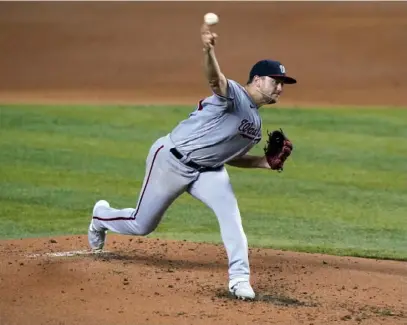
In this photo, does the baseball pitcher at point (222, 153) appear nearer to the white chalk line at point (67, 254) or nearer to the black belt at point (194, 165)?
the black belt at point (194, 165)

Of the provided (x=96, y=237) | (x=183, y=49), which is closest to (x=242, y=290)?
(x=96, y=237)

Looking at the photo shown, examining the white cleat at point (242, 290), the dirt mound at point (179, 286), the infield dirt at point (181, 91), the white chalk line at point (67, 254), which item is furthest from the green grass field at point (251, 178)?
the white cleat at point (242, 290)

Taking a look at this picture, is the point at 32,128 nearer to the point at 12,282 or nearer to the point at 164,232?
the point at 164,232

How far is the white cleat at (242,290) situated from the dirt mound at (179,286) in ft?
0.18

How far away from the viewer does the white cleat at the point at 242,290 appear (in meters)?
6.10

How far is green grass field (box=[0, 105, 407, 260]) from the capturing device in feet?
29.8

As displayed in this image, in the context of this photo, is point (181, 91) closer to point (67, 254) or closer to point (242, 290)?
point (67, 254)

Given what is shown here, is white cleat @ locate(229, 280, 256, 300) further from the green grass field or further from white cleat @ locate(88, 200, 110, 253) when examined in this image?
the green grass field

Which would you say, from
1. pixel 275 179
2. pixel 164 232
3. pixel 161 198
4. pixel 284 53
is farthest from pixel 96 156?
pixel 284 53

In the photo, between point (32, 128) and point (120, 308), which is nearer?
point (120, 308)

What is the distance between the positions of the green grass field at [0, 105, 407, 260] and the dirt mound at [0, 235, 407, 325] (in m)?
0.89

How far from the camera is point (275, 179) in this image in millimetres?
11492

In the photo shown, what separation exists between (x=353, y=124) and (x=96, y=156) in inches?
175

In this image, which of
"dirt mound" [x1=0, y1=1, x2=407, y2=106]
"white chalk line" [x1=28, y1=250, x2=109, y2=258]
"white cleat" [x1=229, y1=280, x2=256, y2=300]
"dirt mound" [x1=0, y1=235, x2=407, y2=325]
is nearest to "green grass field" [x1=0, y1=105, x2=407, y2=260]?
"dirt mound" [x1=0, y1=235, x2=407, y2=325]
